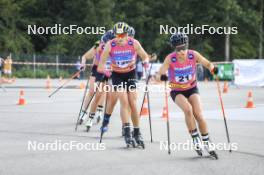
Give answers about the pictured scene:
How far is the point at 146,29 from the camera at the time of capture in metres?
61.7

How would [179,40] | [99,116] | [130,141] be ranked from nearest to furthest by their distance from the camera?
[179,40] → [130,141] → [99,116]

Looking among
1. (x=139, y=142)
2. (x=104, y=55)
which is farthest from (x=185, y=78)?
(x=104, y=55)

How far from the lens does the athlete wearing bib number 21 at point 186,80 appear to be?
376 inches

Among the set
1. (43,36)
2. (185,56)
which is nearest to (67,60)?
(43,36)

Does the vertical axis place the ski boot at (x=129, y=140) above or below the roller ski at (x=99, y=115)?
below

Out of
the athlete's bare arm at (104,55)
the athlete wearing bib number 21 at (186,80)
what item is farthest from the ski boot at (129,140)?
the athlete's bare arm at (104,55)

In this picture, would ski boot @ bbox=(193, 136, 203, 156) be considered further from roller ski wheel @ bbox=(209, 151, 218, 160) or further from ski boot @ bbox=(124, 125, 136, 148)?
ski boot @ bbox=(124, 125, 136, 148)

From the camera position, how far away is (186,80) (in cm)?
969

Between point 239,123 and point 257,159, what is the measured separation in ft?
17.5

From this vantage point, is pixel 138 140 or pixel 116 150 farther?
pixel 138 140

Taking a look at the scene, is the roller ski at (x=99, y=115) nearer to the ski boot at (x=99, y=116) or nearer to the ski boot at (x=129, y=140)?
the ski boot at (x=99, y=116)

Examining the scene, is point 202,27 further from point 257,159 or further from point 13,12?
point 257,159

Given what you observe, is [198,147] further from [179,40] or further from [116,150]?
[179,40]

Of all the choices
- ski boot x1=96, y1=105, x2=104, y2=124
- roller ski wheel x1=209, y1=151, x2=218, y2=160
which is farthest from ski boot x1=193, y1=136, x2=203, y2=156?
ski boot x1=96, y1=105, x2=104, y2=124
